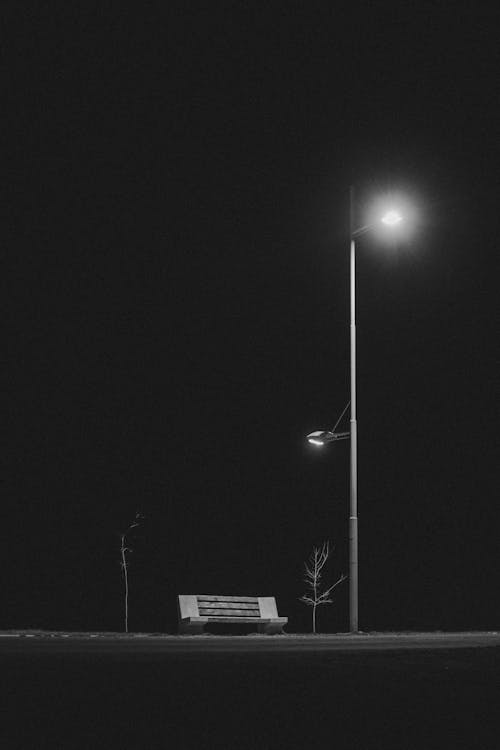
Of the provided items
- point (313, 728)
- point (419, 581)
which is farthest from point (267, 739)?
point (419, 581)

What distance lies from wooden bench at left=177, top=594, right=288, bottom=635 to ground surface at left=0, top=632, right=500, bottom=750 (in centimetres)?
710

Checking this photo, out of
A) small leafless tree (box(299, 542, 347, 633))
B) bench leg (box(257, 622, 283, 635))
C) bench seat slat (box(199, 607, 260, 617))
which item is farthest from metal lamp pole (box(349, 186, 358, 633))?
small leafless tree (box(299, 542, 347, 633))

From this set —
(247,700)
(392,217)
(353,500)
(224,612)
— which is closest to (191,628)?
(224,612)

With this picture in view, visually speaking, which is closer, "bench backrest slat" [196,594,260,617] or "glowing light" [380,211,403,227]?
"bench backrest slat" [196,594,260,617]

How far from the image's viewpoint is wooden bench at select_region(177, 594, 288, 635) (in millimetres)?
18781

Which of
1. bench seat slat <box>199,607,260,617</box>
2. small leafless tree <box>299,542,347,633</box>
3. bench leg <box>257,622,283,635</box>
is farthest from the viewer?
small leafless tree <box>299,542,347,633</box>

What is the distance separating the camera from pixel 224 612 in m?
19.3

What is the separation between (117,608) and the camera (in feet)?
88.2

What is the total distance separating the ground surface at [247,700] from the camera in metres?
6.12

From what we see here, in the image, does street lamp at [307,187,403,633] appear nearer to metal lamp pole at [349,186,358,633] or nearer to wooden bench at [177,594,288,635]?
metal lamp pole at [349,186,358,633]

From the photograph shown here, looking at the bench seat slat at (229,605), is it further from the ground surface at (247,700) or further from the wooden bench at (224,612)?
the ground surface at (247,700)

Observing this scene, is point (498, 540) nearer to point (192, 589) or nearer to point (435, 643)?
point (192, 589)

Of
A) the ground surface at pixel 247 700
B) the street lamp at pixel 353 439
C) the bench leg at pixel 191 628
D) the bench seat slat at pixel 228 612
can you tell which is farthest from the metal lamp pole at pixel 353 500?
the ground surface at pixel 247 700

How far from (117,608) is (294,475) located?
8413 millimetres
